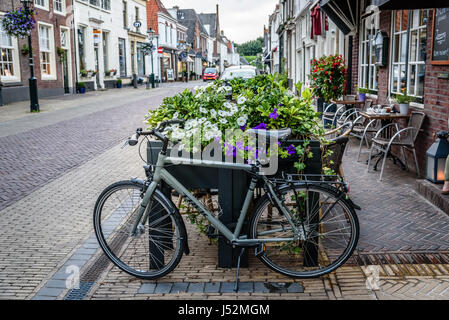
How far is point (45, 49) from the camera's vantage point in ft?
71.0

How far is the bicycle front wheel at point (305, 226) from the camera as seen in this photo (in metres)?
3.32

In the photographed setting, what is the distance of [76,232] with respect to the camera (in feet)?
14.9

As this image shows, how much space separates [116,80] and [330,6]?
2280 cm

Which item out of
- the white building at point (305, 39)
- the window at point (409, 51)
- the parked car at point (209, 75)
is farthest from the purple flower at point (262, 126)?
the parked car at point (209, 75)

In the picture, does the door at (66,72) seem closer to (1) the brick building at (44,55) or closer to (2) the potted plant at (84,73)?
(1) the brick building at (44,55)

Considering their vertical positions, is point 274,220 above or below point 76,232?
above

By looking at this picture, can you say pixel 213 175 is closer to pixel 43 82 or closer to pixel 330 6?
pixel 330 6

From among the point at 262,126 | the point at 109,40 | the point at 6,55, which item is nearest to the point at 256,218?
the point at 262,126

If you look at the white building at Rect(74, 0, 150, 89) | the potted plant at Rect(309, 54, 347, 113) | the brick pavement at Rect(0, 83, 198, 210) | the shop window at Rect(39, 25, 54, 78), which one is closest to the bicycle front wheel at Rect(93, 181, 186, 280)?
the brick pavement at Rect(0, 83, 198, 210)

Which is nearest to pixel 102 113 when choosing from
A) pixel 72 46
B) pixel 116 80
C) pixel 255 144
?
pixel 72 46

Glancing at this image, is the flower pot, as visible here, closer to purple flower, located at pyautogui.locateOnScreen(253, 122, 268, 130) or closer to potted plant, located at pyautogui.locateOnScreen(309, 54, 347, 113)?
potted plant, located at pyautogui.locateOnScreen(309, 54, 347, 113)

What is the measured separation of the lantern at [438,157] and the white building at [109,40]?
2254 cm

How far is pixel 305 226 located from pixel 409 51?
4.89 meters

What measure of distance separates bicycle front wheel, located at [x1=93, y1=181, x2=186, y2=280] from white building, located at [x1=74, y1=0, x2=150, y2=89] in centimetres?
2299
